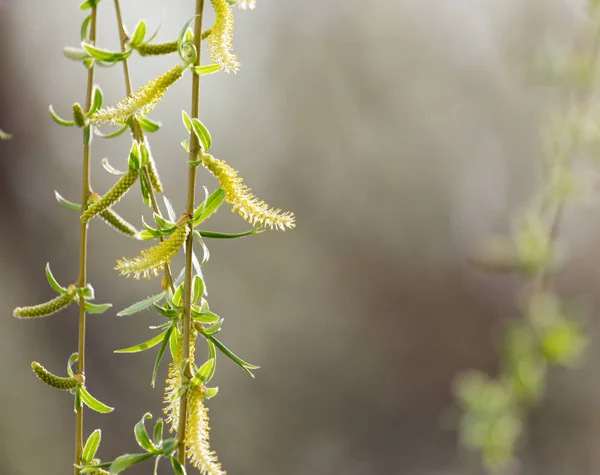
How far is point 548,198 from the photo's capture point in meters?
0.90

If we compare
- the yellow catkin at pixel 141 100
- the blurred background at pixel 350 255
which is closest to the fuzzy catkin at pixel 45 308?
the yellow catkin at pixel 141 100

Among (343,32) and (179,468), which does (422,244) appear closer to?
(343,32)

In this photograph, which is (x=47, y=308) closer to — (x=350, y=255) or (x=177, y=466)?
(x=177, y=466)

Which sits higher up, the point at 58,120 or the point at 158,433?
the point at 58,120

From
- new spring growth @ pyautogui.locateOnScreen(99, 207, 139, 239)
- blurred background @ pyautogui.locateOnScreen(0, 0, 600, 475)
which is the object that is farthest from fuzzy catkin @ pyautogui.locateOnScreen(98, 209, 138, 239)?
blurred background @ pyautogui.locateOnScreen(0, 0, 600, 475)

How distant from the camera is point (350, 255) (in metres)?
1.97

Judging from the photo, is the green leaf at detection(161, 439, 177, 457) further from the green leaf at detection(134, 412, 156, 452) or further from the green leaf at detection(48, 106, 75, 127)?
the green leaf at detection(48, 106, 75, 127)

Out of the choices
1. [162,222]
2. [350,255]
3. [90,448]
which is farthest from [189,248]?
[350,255]

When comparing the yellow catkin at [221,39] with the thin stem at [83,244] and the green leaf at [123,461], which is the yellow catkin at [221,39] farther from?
the green leaf at [123,461]

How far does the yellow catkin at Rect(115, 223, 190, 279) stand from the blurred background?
1493 millimetres

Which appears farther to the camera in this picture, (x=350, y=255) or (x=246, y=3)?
(x=350, y=255)

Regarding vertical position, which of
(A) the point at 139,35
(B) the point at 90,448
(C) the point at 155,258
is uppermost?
(A) the point at 139,35

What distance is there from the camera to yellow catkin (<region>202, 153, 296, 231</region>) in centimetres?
26

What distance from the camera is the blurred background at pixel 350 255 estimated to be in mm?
1782
